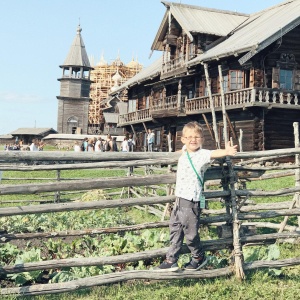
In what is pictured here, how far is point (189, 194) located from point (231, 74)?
18.4 m

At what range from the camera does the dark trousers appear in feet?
15.1

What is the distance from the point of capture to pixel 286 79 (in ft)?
70.0

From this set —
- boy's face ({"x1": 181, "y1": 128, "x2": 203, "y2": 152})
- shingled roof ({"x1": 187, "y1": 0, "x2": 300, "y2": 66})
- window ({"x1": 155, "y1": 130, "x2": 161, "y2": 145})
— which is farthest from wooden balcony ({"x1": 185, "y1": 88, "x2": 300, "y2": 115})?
boy's face ({"x1": 181, "y1": 128, "x2": 203, "y2": 152})

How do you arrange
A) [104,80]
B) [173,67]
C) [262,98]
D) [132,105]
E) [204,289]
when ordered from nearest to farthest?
[204,289] < [262,98] < [173,67] < [132,105] < [104,80]

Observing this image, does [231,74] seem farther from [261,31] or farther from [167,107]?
[167,107]

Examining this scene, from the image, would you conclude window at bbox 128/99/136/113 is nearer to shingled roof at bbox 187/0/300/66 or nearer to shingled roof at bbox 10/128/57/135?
shingled roof at bbox 187/0/300/66

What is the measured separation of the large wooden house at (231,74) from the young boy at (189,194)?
14.6 metres

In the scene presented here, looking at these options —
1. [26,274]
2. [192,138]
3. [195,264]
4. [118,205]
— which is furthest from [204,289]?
[26,274]

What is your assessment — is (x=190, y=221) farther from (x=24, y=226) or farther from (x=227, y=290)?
(x=24, y=226)

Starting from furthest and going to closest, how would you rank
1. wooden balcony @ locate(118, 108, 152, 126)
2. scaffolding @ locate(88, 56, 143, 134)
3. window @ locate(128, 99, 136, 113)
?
1. scaffolding @ locate(88, 56, 143, 134)
2. window @ locate(128, 99, 136, 113)
3. wooden balcony @ locate(118, 108, 152, 126)

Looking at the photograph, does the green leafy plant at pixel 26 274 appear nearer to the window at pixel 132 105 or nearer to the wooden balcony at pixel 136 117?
the wooden balcony at pixel 136 117

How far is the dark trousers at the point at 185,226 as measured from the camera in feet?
15.1

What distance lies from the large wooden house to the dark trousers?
48.2ft

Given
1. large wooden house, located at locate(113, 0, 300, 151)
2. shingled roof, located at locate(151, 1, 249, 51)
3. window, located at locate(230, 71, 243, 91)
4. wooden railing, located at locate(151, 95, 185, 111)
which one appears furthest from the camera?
wooden railing, located at locate(151, 95, 185, 111)
